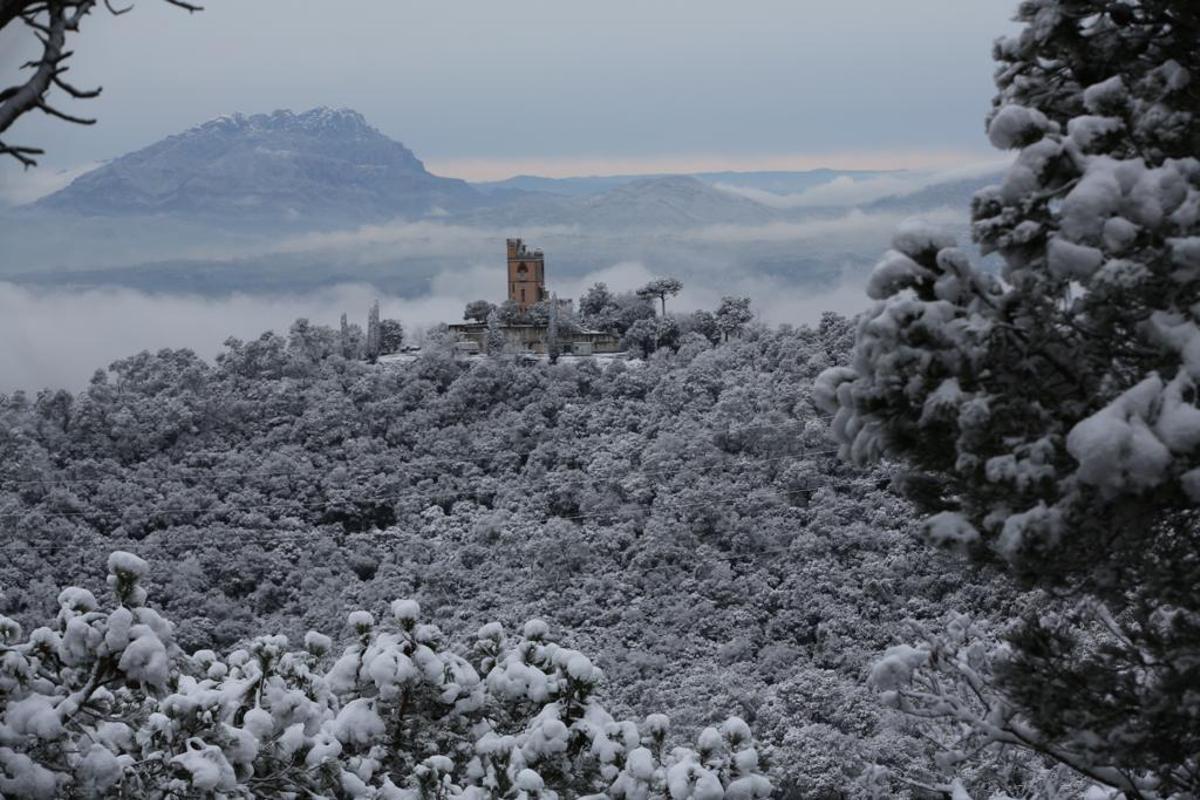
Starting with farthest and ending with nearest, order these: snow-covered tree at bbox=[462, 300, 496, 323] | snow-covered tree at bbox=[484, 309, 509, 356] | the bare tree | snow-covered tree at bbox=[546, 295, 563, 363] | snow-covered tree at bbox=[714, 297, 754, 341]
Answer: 1. snow-covered tree at bbox=[462, 300, 496, 323]
2. snow-covered tree at bbox=[714, 297, 754, 341]
3. snow-covered tree at bbox=[484, 309, 509, 356]
4. snow-covered tree at bbox=[546, 295, 563, 363]
5. the bare tree

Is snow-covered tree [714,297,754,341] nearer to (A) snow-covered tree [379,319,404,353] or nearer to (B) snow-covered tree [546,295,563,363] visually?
(B) snow-covered tree [546,295,563,363]

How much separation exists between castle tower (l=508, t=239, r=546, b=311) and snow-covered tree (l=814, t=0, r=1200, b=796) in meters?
43.0

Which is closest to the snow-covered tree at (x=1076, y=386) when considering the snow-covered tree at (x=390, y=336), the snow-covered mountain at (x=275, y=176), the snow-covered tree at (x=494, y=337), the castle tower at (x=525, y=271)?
the snow-covered tree at (x=494, y=337)

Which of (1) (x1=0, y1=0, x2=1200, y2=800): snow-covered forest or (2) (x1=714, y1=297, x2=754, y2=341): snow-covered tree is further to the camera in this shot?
(2) (x1=714, y1=297, x2=754, y2=341): snow-covered tree

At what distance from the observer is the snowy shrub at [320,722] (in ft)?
14.6

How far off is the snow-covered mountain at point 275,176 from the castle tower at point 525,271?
557 inches

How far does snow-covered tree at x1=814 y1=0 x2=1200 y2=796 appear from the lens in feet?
10.2

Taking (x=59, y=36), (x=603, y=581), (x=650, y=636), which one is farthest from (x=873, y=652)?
(x=59, y=36)

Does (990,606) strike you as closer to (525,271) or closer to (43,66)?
(43,66)

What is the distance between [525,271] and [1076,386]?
144 ft

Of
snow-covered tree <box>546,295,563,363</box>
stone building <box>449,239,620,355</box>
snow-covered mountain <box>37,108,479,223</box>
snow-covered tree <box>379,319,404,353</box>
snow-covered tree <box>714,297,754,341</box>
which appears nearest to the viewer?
snow-covered tree <box>546,295,563,363</box>

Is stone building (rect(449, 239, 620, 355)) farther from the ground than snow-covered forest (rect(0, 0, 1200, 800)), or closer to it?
closer to it

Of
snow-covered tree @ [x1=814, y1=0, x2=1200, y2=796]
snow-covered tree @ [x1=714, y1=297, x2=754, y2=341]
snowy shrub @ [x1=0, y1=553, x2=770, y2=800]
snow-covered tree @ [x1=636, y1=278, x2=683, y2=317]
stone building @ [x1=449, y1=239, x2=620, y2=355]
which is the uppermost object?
snow-covered tree @ [x1=814, y1=0, x2=1200, y2=796]

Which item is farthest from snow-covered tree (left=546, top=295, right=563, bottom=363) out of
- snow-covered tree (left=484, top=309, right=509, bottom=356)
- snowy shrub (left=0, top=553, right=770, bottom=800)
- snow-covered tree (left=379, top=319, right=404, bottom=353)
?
snowy shrub (left=0, top=553, right=770, bottom=800)
